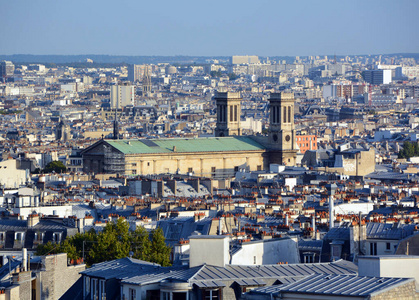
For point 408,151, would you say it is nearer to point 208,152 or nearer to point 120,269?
point 208,152

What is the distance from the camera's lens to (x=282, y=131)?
8494 cm

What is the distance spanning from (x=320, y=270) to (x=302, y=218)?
1420 centimetres

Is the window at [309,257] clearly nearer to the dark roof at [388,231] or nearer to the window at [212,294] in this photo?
the dark roof at [388,231]

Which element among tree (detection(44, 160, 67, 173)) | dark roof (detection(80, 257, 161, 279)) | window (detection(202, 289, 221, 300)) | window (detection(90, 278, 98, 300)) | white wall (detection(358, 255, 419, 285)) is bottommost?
window (detection(90, 278, 98, 300))

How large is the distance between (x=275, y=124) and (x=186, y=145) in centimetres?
594

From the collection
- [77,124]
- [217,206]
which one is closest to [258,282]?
[217,206]

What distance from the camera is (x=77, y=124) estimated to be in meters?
192

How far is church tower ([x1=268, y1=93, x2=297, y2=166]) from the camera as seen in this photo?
8394 cm

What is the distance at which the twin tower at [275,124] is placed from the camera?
276ft

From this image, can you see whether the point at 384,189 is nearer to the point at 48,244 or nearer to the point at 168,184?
the point at 168,184

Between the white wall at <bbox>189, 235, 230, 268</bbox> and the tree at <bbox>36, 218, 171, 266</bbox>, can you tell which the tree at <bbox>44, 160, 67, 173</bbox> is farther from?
the white wall at <bbox>189, 235, 230, 268</bbox>

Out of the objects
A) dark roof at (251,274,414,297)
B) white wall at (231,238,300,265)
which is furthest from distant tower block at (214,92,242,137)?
dark roof at (251,274,414,297)

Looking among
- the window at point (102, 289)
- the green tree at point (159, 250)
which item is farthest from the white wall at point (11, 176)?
Result: the window at point (102, 289)

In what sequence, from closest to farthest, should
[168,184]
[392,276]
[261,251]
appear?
[392,276] < [261,251] < [168,184]
